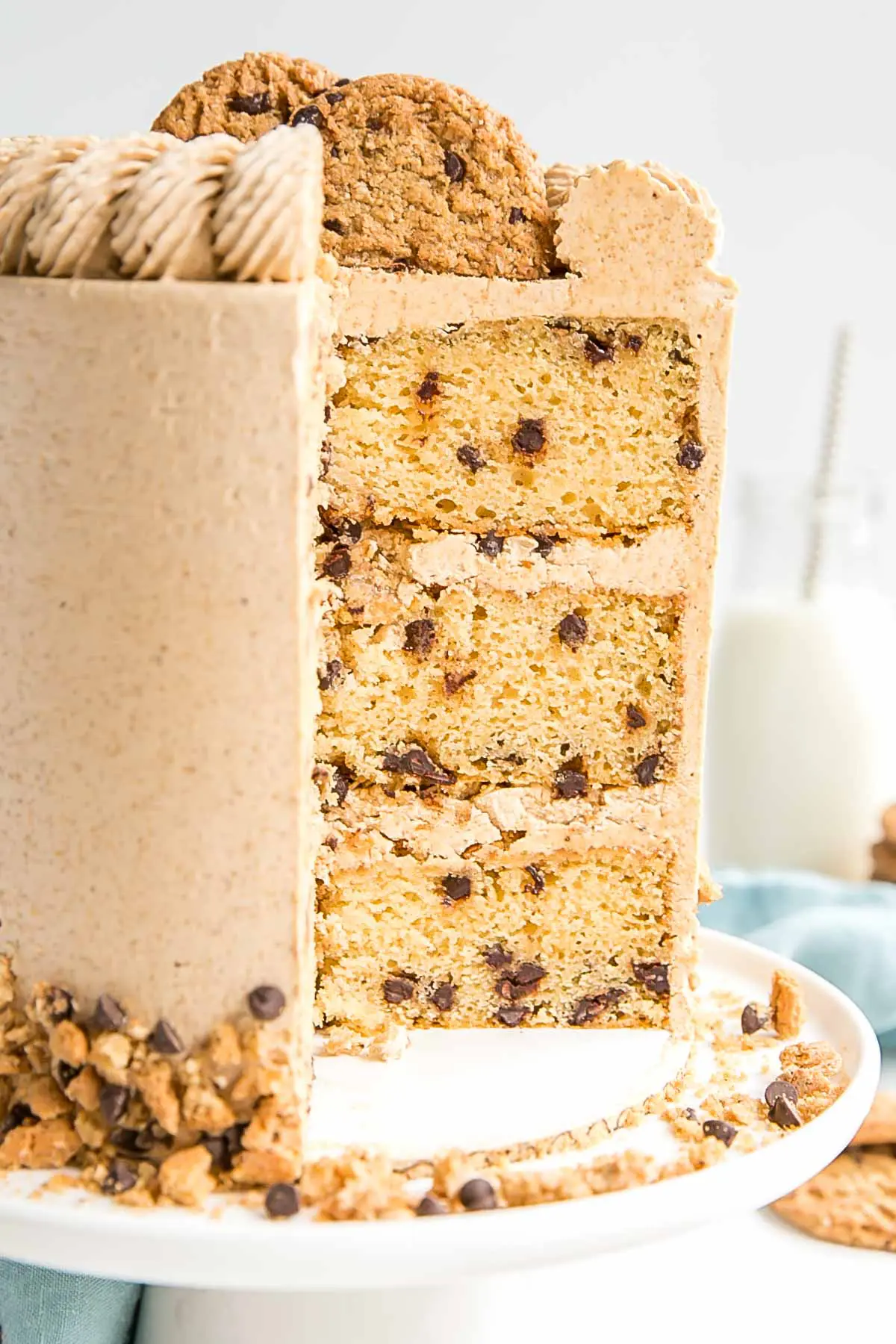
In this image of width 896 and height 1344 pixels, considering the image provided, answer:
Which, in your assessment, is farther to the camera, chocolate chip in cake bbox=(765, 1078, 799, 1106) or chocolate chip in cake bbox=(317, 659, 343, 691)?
chocolate chip in cake bbox=(317, 659, 343, 691)

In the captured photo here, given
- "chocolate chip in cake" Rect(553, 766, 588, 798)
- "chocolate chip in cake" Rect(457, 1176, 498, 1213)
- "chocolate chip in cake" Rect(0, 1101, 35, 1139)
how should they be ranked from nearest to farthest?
"chocolate chip in cake" Rect(457, 1176, 498, 1213) → "chocolate chip in cake" Rect(0, 1101, 35, 1139) → "chocolate chip in cake" Rect(553, 766, 588, 798)

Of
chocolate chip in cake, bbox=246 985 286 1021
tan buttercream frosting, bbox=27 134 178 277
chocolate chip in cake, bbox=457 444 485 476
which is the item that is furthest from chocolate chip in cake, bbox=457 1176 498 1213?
tan buttercream frosting, bbox=27 134 178 277

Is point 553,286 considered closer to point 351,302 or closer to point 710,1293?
point 351,302

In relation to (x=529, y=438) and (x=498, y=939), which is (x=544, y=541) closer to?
(x=529, y=438)

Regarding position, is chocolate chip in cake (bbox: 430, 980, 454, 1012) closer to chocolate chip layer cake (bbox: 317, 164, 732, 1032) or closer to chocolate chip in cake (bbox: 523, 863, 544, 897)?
chocolate chip layer cake (bbox: 317, 164, 732, 1032)

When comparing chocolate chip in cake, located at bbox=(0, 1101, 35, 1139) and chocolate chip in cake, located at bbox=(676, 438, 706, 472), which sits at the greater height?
chocolate chip in cake, located at bbox=(676, 438, 706, 472)

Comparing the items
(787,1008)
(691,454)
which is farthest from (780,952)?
(691,454)

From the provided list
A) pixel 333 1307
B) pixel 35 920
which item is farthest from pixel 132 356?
pixel 333 1307
